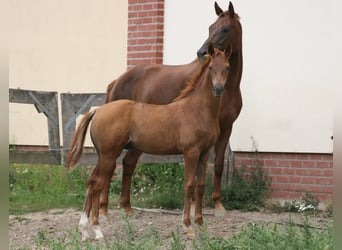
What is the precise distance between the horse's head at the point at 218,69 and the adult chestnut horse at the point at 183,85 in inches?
45.5

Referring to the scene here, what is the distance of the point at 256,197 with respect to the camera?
A: 941 cm

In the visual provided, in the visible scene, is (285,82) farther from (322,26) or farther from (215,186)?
(215,186)

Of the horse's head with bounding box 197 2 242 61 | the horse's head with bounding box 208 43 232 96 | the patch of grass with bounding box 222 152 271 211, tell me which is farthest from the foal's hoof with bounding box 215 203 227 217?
the horse's head with bounding box 208 43 232 96

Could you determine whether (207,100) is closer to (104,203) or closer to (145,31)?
(104,203)

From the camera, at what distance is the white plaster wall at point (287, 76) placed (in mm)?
9070

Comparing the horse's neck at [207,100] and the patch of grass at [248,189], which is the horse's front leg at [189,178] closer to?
the horse's neck at [207,100]

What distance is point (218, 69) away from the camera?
6.59m

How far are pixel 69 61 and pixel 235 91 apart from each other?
443cm

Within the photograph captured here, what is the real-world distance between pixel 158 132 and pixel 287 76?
3.03m

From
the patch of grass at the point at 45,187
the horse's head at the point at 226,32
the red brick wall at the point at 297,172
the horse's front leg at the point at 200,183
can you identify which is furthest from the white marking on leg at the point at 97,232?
the red brick wall at the point at 297,172

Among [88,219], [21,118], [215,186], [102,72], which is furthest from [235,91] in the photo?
[21,118]

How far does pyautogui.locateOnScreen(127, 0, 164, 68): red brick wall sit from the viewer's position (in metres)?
10.6

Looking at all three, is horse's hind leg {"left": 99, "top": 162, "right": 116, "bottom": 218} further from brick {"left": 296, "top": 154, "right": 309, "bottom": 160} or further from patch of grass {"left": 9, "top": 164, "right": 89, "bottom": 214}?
brick {"left": 296, "top": 154, "right": 309, "bottom": 160}

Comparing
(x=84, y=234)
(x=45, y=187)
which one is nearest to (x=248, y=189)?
(x=84, y=234)
